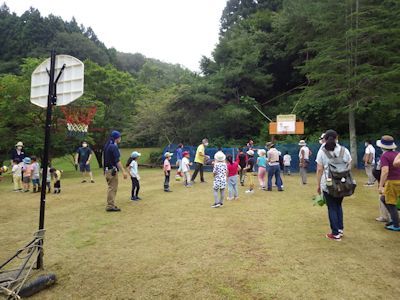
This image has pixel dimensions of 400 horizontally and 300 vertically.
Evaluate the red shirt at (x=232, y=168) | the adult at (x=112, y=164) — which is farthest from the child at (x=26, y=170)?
the red shirt at (x=232, y=168)

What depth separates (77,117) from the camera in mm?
20375

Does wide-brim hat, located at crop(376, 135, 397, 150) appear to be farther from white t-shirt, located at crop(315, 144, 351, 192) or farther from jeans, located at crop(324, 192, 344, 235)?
jeans, located at crop(324, 192, 344, 235)

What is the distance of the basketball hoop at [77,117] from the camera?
64.8 ft

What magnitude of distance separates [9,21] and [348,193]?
55.9 meters

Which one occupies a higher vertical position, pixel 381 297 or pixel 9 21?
pixel 9 21

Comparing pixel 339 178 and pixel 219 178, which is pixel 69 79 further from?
pixel 219 178

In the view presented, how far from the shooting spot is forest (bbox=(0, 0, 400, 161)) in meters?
19.0

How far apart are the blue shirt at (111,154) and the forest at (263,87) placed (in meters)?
12.8

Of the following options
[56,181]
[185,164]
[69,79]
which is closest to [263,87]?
[185,164]

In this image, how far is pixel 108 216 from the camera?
7.72 metres

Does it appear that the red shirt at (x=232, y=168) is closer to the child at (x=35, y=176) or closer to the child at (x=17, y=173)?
the child at (x=35, y=176)

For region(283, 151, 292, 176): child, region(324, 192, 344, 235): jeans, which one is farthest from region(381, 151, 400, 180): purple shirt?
region(283, 151, 292, 176): child

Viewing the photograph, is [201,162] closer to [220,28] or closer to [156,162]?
[156,162]

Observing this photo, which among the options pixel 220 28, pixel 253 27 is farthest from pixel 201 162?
pixel 220 28
